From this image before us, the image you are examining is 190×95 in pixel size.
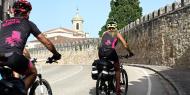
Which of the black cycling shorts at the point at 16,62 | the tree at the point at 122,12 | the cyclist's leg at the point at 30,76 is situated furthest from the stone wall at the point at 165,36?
the black cycling shorts at the point at 16,62

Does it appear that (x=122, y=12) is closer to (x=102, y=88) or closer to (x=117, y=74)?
(x=117, y=74)

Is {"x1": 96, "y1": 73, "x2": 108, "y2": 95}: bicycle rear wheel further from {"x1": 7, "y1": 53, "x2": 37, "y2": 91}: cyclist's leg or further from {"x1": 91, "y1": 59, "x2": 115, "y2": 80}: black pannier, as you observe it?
{"x1": 7, "y1": 53, "x2": 37, "y2": 91}: cyclist's leg

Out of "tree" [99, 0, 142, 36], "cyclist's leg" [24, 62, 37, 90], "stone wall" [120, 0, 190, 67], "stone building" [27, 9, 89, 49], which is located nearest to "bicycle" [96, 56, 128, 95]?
"cyclist's leg" [24, 62, 37, 90]

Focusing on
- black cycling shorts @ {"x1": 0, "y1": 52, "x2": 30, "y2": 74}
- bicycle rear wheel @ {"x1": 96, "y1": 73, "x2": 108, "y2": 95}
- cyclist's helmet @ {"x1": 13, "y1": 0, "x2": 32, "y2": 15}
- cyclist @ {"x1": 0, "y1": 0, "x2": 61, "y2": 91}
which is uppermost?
cyclist's helmet @ {"x1": 13, "y1": 0, "x2": 32, "y2": 15}

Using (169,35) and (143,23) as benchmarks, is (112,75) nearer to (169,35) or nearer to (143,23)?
(169,35)

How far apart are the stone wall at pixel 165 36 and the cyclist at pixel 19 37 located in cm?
2111

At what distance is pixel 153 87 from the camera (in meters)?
15.3

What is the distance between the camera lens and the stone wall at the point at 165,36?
28.7 m

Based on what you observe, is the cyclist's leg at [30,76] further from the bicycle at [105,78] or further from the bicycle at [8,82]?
the bicycle at [105,78]

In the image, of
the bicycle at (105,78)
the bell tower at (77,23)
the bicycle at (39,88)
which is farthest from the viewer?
the bell tower at (77,23)

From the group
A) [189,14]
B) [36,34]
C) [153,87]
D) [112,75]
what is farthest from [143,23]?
[36,34]

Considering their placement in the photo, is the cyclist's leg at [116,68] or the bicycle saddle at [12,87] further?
the cyclist's leg at [116,68]

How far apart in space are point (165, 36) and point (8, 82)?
2769 cm

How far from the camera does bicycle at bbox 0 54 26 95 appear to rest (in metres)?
6.04
